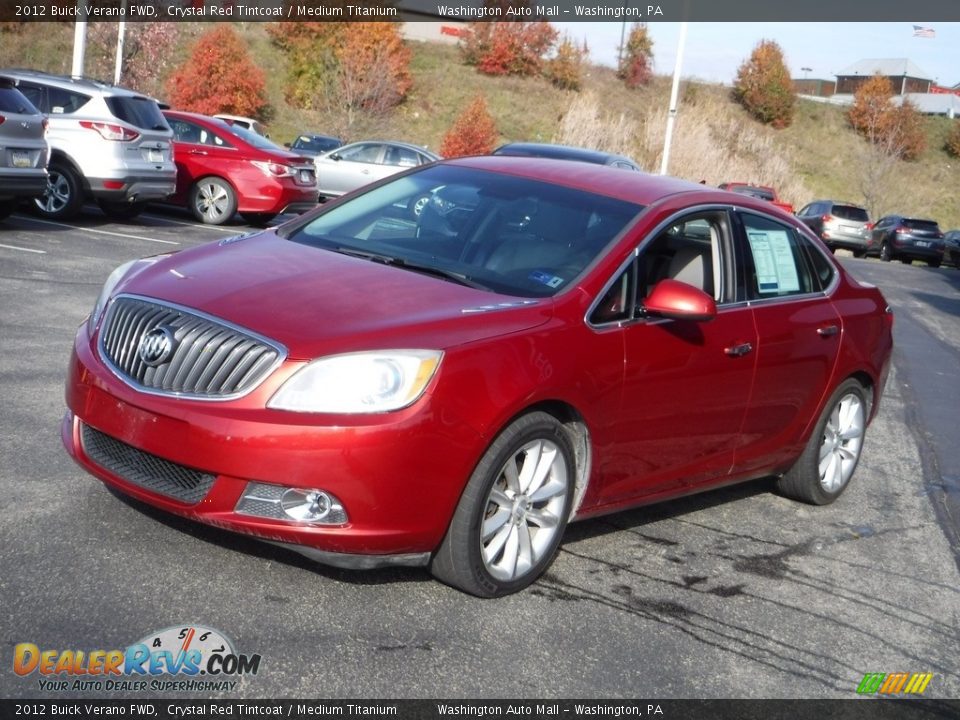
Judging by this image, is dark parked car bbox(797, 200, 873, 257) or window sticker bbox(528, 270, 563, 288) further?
dark parked car bbox(797, 200, 873, 257)

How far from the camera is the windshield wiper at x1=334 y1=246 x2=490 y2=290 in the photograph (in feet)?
16.5

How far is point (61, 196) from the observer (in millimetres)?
15953

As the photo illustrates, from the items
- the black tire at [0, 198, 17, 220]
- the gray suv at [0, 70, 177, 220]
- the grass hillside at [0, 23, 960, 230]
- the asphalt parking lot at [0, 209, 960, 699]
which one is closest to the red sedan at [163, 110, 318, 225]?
the gray suv at [0, 70, 177, 220]

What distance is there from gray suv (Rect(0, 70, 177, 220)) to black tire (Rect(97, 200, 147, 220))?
1.25 meters

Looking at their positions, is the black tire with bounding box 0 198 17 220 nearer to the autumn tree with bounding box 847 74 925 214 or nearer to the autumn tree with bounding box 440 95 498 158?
the autumn tree with bounding box 440 95 498 158

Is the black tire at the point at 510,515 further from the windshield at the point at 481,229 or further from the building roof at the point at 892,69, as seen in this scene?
the building roof at the point at 892,69

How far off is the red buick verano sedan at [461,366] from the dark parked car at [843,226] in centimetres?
3286

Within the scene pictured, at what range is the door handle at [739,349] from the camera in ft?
18.4

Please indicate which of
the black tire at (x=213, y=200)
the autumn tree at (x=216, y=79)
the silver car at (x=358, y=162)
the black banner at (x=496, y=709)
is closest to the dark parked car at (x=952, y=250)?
the silver car at (x=358, y=162)

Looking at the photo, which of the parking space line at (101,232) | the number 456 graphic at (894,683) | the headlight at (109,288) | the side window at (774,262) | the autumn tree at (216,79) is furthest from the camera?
the autumn tree at (216,79)

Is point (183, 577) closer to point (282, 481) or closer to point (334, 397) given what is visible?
point (282, 481)

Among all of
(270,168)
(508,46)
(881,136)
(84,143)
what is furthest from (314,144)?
(881,136)

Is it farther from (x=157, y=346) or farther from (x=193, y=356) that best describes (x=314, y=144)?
(x=193, y=356)

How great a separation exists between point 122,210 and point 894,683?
49.5 ft
